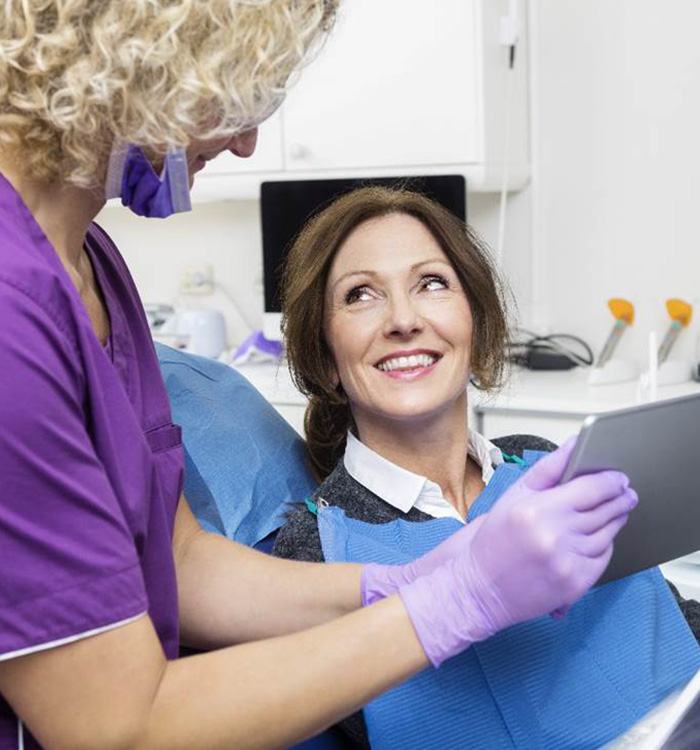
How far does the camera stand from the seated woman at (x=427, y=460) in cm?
133

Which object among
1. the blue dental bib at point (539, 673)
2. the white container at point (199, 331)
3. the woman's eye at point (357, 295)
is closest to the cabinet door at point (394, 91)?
the white container at point (199, 331)

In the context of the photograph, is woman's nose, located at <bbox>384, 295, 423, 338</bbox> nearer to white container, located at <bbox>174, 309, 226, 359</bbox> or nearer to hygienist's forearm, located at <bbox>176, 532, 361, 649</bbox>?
hygienist's forearm, located at <bbox>176, 532, 361, 649</bbox>

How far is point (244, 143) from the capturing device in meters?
1.09

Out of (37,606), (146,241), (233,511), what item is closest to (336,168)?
(146,241)

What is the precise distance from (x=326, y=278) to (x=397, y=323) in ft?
0.52

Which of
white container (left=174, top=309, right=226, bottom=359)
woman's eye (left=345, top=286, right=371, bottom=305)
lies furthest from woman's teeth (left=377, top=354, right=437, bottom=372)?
white container (left=174, top=309, right=226, bottom=359)

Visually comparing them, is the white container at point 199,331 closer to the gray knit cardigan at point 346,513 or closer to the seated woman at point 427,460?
the seated woman at point 427,460

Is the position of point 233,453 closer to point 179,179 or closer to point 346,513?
point 346,513

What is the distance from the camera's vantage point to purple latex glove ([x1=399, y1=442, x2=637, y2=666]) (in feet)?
3.33

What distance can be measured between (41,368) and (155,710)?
0.93ft

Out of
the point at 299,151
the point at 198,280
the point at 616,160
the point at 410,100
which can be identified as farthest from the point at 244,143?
the point at 198,280

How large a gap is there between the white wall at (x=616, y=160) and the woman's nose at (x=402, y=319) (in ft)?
4.80

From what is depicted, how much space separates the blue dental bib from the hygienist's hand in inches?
5.2

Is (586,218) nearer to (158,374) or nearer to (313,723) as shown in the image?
(158,374)
